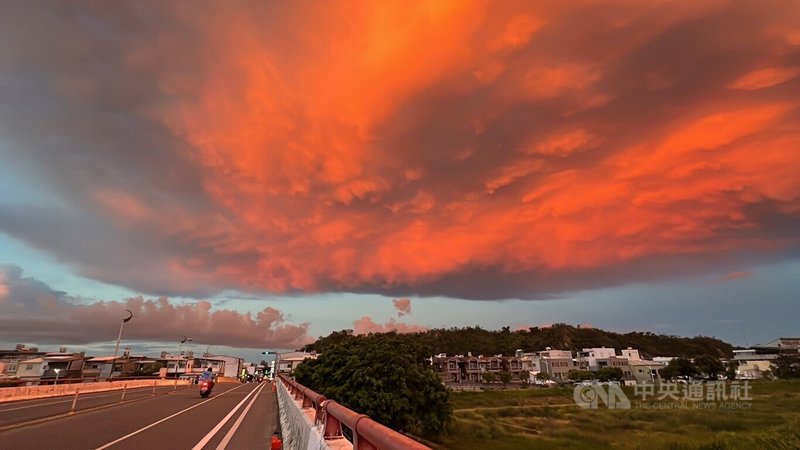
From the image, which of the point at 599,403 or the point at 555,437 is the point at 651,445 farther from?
the point at 599,403

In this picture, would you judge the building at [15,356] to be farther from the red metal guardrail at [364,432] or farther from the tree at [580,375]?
the tree at [580,375]

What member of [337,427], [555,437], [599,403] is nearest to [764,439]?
[555,437]

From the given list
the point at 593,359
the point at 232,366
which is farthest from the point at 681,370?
the point at 232,366

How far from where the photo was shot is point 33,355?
10231 centimetres

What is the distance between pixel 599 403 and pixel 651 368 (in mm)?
47253

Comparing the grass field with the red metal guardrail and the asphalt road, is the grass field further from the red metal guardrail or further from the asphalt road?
the red metal guardrail

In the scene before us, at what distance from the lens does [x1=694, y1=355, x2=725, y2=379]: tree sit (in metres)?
100

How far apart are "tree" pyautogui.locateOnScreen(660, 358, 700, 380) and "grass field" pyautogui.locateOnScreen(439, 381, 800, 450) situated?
2243 centimetres

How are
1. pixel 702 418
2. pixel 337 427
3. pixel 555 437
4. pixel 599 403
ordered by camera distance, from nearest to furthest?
pixel 337 427
pixel 555 437
pixel 702 418
pixel 599 403

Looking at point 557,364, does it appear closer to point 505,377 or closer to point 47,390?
point 505,377

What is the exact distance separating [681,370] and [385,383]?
103247mm

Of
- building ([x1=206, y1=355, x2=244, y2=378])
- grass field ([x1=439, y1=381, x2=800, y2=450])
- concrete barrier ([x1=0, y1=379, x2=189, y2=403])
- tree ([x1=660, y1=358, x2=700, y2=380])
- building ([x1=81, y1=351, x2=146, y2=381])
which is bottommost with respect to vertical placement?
building ([x1=206, y1=355, x2=244, y2=378])

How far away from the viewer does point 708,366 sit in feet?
328

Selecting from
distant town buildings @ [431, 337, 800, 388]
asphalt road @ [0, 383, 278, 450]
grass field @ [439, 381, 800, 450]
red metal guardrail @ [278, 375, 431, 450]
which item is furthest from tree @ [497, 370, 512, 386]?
red metal guardrail @ [278, 375, 431, 450]
